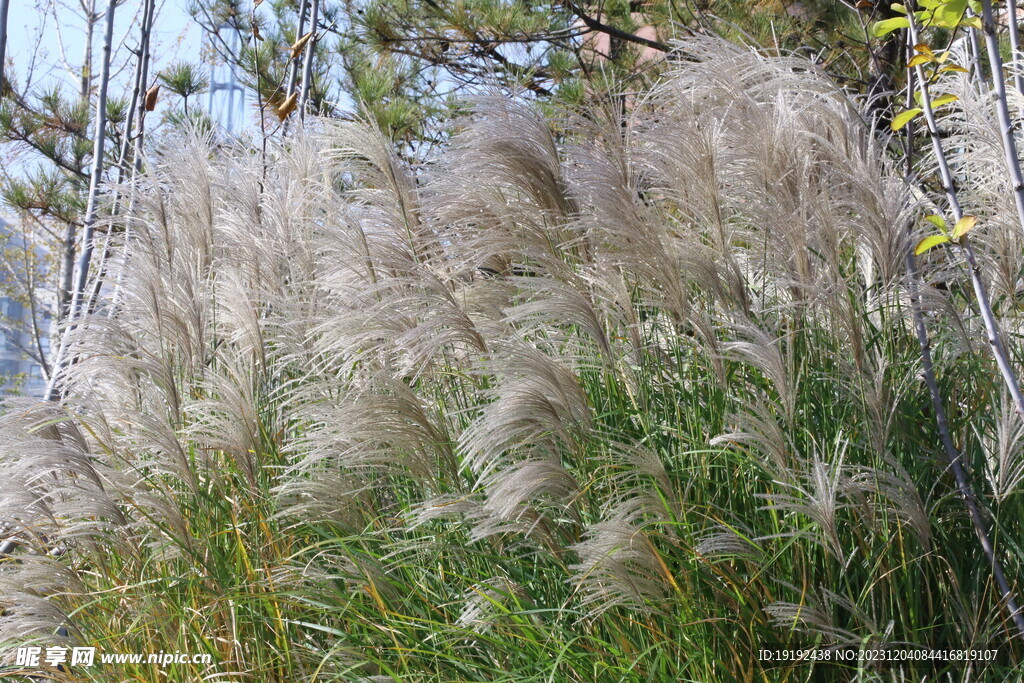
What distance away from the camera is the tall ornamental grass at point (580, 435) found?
184 cm

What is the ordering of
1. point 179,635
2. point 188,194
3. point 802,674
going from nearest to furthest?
point 802,674 < point 179,635 < point 188,194

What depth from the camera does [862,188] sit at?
6.29 ft

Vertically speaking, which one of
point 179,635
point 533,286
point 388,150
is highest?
point 388,150

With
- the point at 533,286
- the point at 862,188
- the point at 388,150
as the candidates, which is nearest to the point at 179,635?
the point at 533,286

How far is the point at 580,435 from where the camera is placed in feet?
6.64

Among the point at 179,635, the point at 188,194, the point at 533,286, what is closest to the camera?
the point at 533,286

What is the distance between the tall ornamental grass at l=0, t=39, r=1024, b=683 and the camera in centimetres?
184

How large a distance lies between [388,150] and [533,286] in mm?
849

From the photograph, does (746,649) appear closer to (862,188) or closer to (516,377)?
(516,377)

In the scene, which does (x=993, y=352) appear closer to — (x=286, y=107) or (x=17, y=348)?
(x=286, y=107)

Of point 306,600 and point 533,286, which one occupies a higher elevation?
point 533,286

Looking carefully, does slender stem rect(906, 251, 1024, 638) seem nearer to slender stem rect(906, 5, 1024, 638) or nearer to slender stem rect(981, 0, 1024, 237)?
slender stem rect(906, 5, 1024, 638)

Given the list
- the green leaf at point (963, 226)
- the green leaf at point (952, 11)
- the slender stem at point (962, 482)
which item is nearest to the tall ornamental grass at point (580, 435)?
the slender stem at point (962, 482)

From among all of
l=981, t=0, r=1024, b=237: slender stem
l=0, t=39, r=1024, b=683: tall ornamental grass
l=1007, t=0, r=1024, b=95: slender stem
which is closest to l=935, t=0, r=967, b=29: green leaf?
l=981, t=0, r=1024, b=237: slender stem
